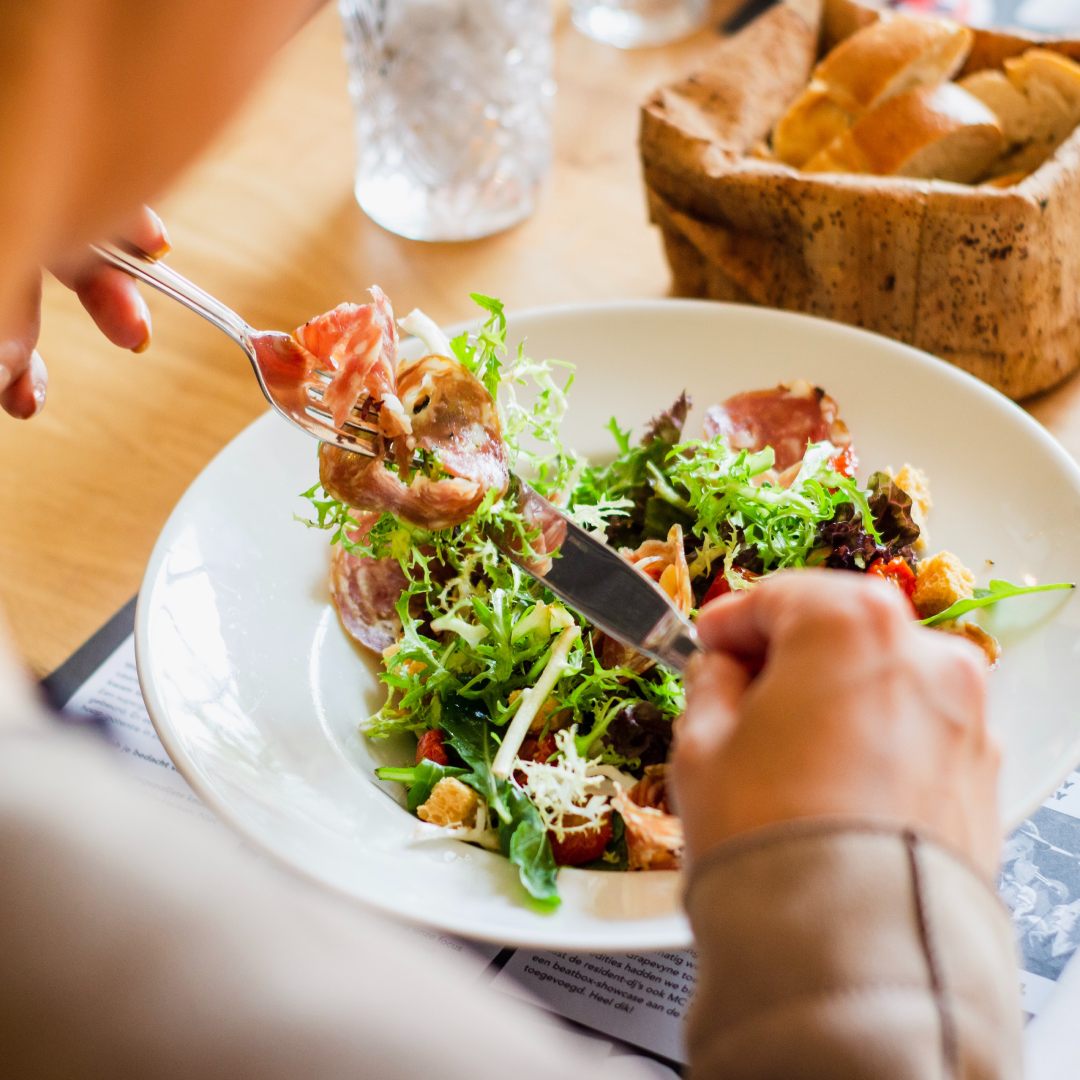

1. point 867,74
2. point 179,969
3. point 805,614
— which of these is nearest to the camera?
point 179,969

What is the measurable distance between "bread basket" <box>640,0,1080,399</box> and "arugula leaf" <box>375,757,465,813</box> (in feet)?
2.86

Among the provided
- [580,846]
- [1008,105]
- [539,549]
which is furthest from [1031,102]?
[580,846]

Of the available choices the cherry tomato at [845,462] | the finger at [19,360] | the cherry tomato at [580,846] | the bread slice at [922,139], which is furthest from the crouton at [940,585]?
the finger at [19,360]

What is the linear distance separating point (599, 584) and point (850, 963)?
0.57 m

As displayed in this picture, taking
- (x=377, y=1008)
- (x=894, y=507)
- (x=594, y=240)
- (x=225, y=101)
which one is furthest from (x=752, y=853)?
(x=594, y=240)

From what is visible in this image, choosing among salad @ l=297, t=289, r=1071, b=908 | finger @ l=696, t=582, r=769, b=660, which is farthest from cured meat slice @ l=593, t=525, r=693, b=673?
finger @ l=696, t=582, r=769, b=660

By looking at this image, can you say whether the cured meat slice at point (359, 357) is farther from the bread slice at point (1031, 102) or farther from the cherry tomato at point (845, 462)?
the bread slice at point (1031, 102)

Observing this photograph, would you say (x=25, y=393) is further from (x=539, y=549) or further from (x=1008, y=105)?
(x=1008, y=105)

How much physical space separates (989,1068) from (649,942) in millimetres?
350

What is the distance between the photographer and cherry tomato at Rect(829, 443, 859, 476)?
134 centimetres

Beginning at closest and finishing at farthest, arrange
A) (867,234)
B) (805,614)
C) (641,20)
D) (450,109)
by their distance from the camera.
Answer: (805,614) < (867,234) < (450,109) < (641,20)

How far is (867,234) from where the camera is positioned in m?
1.46

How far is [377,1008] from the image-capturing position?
411 millimetres

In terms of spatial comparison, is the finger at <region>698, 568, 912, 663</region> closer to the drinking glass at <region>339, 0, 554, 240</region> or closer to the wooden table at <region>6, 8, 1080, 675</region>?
the wooden table at <region>6, 8, 1080, 675</region>
